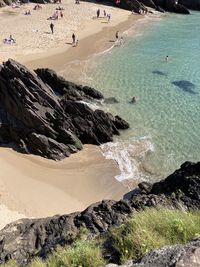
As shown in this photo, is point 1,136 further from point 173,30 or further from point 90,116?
point 173,30

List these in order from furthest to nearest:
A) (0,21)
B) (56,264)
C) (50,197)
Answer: (0,21) → (50,197) → (56,264)

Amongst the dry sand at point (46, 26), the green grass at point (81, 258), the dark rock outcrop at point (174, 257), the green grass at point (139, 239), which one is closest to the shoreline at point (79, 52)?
the dry sand at point (46, 26)

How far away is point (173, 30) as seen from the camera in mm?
56594

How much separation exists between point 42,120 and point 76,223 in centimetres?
1267

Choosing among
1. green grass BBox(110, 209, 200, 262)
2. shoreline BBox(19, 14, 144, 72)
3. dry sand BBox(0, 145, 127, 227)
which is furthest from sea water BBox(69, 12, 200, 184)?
green grass BBox(110, 209, 200, 262)

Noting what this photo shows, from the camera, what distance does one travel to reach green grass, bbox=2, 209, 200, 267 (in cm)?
869

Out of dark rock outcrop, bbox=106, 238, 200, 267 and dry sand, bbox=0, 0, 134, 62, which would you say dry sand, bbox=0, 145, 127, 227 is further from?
dry sand, bbox=0, 0, 134, 62

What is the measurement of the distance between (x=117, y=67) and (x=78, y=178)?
20441 mm

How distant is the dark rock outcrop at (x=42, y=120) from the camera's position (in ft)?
83.6

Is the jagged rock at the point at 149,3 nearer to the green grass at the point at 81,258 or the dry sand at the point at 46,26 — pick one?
the dry sand at the point at 46,26

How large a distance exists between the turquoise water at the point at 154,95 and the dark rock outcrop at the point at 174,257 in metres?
16.4

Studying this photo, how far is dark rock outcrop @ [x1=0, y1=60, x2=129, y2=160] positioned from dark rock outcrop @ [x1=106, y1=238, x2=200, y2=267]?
17.9m

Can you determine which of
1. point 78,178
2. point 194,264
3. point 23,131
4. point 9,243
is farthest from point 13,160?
point 194,264

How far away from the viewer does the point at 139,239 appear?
873 centimetres
